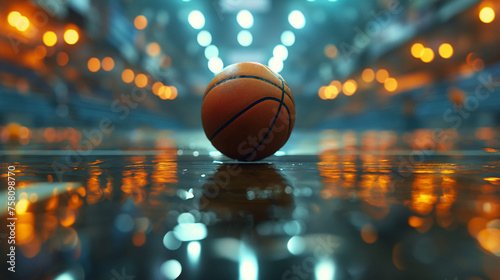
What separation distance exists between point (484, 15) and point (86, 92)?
14.0 m

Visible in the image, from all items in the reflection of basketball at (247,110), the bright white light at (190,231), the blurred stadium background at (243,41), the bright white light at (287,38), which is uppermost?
the bright white light at (287,38)

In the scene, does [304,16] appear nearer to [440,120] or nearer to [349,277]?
[440,120]

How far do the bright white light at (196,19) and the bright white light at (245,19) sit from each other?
8.74ft

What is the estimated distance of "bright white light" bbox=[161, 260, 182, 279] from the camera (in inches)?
22.1

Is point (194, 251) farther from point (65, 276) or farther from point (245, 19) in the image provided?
point (245, 19)

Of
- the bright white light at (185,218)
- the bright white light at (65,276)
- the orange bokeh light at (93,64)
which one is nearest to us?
the bright white light at (65,276)

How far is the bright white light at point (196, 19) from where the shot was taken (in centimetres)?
2172

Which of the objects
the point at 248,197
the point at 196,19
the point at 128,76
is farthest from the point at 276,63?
the point at 248,197

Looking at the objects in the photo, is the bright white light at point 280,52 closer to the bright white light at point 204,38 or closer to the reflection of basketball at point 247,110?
the bright white light at point 204,38

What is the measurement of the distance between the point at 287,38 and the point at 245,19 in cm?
500

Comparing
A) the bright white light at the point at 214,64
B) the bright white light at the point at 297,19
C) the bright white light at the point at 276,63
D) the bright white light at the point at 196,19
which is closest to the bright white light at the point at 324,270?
the bright white light at the point at 196,19

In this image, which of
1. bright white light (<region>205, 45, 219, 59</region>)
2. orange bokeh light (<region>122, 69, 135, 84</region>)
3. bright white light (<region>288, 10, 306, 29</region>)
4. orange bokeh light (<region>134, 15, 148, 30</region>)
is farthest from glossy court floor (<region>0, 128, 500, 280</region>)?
bright white light (<region>205, 45, 219, 59</region>)

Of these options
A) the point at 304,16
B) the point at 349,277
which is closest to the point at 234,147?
the point at 349,277

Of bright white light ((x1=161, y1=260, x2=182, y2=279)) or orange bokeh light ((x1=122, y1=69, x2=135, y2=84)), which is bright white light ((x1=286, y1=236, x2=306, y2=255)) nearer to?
bright white light ((x1=161, y1=260, x2=182, y2=279))
